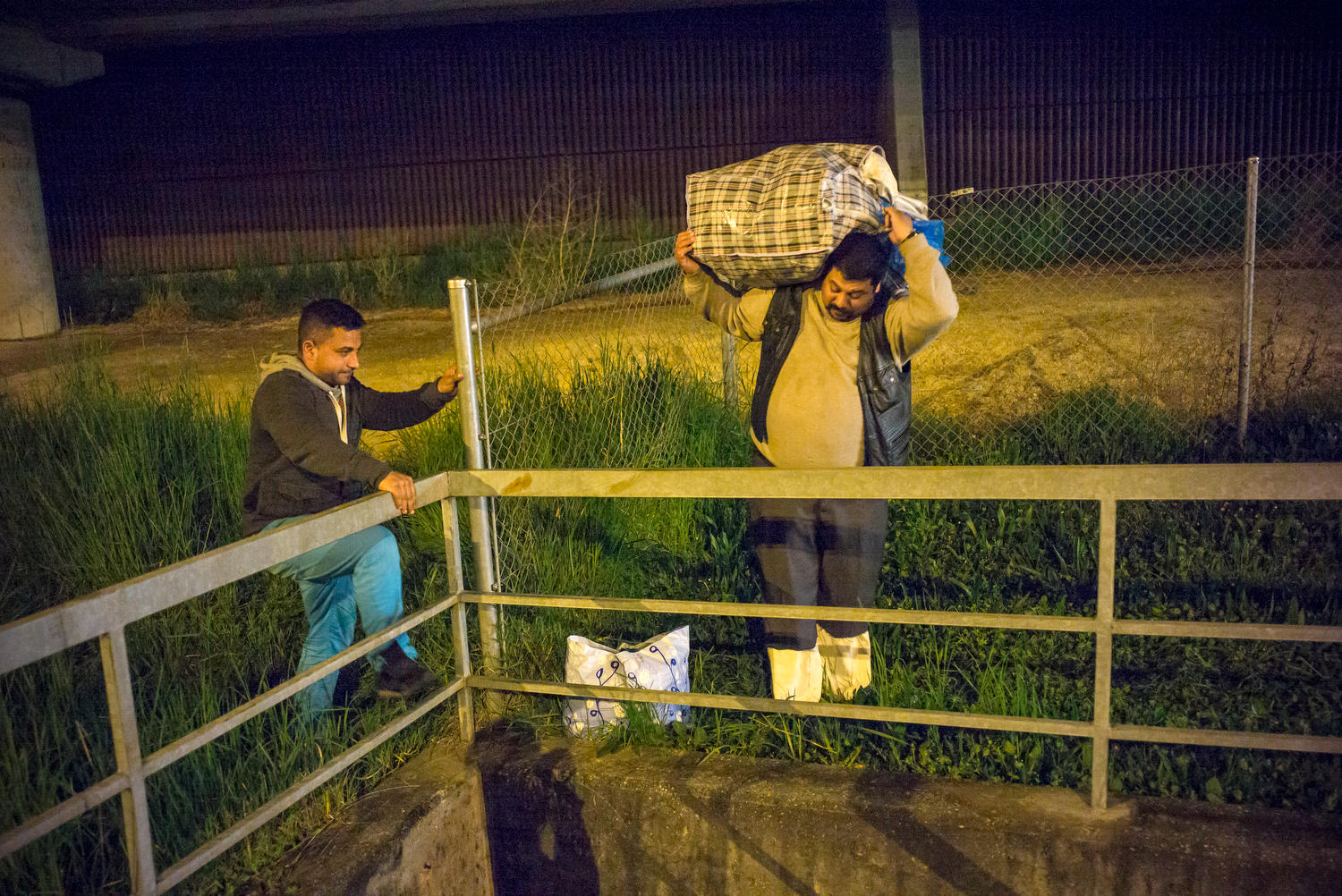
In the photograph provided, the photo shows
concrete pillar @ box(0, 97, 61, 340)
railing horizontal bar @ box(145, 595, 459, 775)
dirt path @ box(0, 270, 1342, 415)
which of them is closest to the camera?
railing horizontal bar @ box(145, 595, 459, 775)

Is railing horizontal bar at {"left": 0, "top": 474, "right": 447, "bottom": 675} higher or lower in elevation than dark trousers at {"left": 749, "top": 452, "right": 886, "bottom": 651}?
higher

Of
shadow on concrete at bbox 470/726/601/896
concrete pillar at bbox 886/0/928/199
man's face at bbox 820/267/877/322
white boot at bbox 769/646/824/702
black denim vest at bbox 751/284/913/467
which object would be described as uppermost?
concrete pillar at bbox 886/0/928/199

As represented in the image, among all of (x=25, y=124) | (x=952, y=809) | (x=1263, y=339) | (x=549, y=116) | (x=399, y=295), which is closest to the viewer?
(x=952, y=809)

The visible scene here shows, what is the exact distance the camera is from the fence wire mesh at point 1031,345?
5.59 meters

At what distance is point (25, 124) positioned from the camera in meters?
11.7

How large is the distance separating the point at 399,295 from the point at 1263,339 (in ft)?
28.1

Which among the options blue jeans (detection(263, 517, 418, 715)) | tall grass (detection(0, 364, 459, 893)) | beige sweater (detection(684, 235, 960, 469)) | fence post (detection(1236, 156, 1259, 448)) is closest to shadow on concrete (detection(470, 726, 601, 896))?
tall grass (detection(0, 364, 459, 893))

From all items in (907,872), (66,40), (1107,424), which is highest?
(66,40)

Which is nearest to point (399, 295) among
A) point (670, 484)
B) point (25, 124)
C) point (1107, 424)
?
point (25, 124)

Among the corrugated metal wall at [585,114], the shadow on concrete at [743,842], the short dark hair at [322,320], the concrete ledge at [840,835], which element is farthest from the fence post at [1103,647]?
the corrugated metal wall at [585,114]

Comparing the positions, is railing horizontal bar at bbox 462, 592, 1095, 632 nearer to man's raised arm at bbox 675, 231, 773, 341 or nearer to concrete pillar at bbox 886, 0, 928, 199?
man's raised arm at bbox 675, 231, 773, 341

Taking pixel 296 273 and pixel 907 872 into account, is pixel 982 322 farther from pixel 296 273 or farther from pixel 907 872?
pixel 296 273

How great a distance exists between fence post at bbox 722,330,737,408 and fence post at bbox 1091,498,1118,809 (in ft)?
12.0

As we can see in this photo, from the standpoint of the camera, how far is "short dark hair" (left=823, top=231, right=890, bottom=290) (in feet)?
11.9
